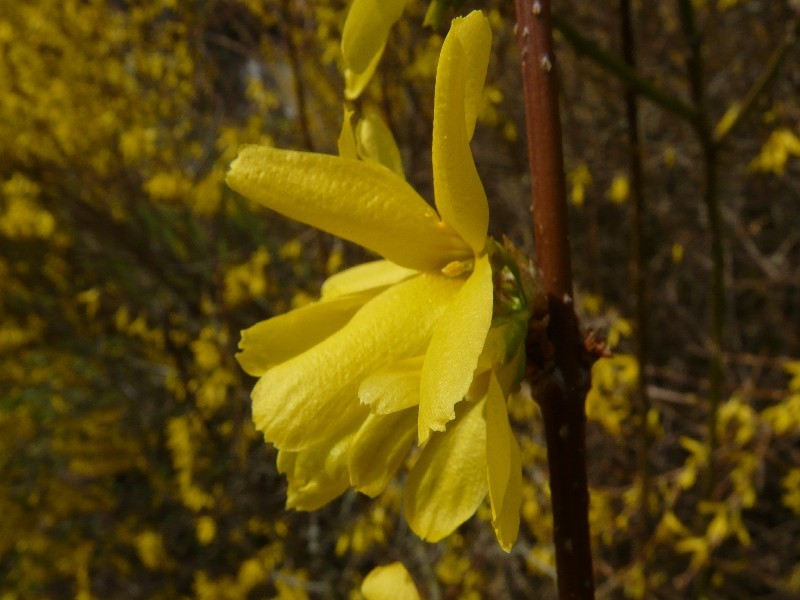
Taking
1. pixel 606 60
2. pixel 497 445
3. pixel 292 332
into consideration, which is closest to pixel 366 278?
pixel 292 332

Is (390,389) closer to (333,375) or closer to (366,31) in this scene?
(333,375)

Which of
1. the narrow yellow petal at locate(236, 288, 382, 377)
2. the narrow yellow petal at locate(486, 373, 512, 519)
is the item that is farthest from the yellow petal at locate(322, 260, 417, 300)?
the narrow yellow petal at locate(486, 373, 512, 519)

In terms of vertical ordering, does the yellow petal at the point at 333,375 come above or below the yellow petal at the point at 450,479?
above

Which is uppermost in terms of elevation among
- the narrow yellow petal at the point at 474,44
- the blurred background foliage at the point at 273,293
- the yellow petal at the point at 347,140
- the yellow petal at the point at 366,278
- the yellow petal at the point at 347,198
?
the narrow yellow petal at the point at 474,44

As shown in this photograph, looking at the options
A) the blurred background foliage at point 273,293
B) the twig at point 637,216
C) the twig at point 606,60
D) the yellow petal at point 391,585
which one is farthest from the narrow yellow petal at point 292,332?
the blurred background foliage at point 273,293

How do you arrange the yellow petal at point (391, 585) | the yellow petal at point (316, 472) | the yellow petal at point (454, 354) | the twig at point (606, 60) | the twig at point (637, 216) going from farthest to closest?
the twig at point (637, 216) → the twig at point (606, 60) → the yellow petal at point (391, 585) → the yellow petal at point (316, 472) → the yellow petal at point (454, 354)

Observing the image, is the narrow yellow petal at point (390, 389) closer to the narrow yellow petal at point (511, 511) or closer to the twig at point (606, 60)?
the narrow yellow petal at point (511, 511)
